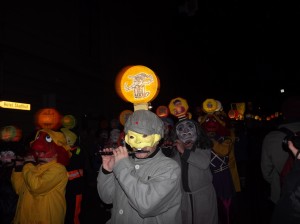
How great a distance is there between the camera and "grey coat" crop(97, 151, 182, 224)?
2073 millimetres

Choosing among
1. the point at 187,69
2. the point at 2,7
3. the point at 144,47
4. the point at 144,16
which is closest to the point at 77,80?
→ the point at 2,7

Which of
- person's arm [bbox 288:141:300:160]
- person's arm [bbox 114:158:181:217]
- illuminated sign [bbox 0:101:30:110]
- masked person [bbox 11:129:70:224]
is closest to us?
person's arm [bbox 114:158:181:217]

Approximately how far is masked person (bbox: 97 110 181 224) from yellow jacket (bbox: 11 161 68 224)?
1.04 metres

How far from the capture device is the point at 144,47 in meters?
18.0

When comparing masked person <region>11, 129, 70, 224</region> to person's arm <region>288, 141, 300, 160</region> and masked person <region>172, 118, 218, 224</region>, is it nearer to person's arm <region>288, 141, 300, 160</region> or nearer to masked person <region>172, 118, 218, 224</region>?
masked person <region>172, 118, 218, 224</region>

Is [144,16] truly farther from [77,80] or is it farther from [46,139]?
[46,139]

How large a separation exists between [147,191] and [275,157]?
2191 mm

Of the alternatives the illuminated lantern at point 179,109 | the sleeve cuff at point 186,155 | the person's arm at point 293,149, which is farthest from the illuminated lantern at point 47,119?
the person's arm at point 293,149

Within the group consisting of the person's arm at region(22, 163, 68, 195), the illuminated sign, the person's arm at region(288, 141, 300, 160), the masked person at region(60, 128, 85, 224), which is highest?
the illuminated sign

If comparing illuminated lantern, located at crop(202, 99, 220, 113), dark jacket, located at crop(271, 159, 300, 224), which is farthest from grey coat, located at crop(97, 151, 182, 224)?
illuminated lantern, located at crop(202, 99, 220, 113)

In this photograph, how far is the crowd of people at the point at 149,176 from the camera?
2189 millimetres

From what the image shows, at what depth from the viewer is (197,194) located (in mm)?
3586

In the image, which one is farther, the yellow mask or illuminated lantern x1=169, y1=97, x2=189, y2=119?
illuminated lantern x1=169, y1=97, x2=189, y2=119

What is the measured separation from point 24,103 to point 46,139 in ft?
22.1
